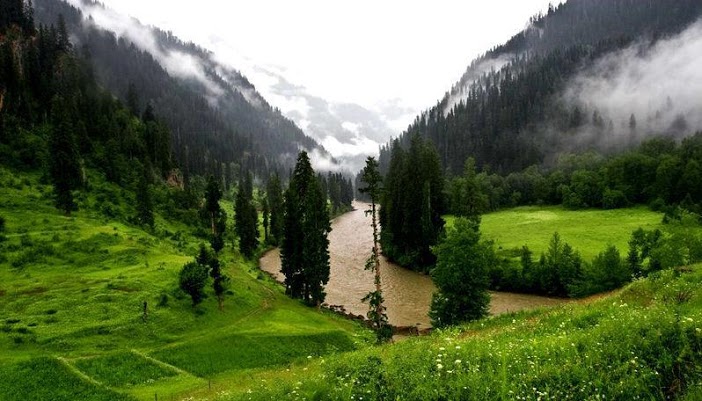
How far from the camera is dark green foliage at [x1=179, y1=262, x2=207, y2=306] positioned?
49.6m

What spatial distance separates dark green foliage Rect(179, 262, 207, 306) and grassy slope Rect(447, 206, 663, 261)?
64284 mm

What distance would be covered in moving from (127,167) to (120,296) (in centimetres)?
8808

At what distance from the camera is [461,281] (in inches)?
1860

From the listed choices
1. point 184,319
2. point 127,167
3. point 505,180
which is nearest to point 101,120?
point 127,167

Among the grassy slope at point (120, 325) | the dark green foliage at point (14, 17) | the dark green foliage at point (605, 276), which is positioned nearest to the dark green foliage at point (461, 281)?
the grassy slope at point (120, 325)

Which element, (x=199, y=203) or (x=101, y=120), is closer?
(x=101, y=120)

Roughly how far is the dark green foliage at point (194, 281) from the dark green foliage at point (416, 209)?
47.8 m

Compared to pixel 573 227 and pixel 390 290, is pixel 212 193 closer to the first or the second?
pixel 390 290

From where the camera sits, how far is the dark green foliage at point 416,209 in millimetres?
94188

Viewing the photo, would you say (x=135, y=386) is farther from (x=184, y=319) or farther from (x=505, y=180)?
(x=505, y=180)

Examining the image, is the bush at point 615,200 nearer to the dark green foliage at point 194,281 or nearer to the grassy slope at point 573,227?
the grassy slope at point 573,227

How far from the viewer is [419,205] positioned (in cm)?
9856

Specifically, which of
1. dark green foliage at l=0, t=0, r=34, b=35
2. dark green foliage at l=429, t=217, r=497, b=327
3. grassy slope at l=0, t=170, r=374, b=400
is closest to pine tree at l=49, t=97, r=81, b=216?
grassy slope at l=0, t=170, r=374, b=400

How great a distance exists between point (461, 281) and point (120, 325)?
34.7m
